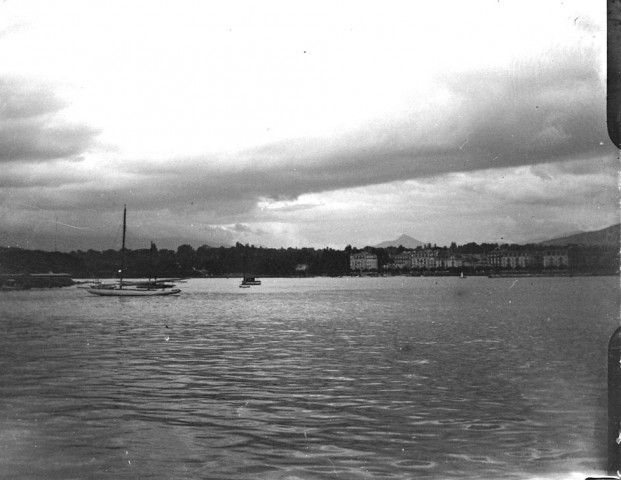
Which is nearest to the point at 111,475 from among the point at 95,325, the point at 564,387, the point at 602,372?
the point at 564,387

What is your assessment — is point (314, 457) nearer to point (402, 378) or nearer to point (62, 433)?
point (62, 433)

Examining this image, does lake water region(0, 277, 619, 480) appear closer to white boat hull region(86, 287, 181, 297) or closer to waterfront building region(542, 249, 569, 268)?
waterfront building region(542, 249, 569, 268)

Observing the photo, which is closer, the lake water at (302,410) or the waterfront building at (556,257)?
the lake water at (302,410)

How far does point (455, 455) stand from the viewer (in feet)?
32.7

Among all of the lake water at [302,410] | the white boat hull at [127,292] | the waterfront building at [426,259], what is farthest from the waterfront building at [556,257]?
the waterfront building at [426,259]

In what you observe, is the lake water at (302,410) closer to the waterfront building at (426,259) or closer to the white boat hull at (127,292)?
the white boat hull at (127,292)

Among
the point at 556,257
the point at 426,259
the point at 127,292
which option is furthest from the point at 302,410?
the point at 426,259

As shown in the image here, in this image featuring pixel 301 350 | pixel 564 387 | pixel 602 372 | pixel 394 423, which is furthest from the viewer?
pixel 301 350

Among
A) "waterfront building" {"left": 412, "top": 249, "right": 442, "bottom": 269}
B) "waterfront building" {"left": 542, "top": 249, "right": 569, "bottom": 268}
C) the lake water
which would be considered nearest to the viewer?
the lake water

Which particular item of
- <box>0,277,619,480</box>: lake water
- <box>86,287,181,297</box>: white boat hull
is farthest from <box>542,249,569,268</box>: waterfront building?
<box>86,287,181,297</box>: white boat hull

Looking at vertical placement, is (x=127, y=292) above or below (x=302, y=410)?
below

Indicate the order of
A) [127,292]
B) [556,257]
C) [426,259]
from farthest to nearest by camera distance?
[426,259], [127,292], [556,257]

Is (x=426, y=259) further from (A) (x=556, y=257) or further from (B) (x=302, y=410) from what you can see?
(B) (x=302, y=410)

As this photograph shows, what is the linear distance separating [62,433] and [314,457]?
5.20 metres
